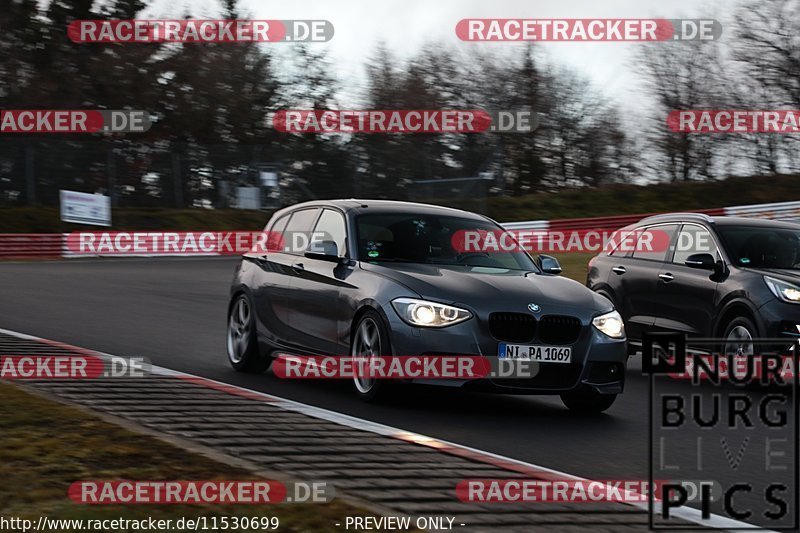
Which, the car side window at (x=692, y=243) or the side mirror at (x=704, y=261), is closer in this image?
the side mirror at (x=704, y=261)

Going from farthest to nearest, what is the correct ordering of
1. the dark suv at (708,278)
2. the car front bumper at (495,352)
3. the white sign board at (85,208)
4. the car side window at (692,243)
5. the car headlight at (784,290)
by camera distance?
the white sign board at (85,208) → the car side window at (692,243) → the dark suv at (708,278) → the car headlight at (784,290) → the car front bumper at (495,352)

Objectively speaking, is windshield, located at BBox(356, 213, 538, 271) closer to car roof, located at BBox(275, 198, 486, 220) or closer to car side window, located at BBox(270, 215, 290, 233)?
car roof, located at BBox(275, 198, 486, 220)

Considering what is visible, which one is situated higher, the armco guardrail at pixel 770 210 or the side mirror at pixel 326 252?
the armco guardrail at pixel 770 210

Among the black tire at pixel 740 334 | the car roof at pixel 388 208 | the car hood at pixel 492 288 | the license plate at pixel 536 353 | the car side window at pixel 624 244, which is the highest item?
the car roof at pixel 388 208

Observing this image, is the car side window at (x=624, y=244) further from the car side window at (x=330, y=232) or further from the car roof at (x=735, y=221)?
the car side window at (x=330, y=232)

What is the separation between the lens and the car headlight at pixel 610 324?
9.63 metres

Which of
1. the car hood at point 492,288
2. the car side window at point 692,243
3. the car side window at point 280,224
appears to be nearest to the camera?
the car hood at point 492,288

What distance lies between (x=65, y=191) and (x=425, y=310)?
98.6 ft

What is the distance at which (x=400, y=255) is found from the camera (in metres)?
10.3

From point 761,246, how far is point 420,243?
12.4 feet

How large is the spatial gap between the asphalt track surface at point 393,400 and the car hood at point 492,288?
28.4 inches

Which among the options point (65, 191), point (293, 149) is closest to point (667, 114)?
point (293, 149)

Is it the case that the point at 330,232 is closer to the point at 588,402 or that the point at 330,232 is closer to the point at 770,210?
the point at 588,402

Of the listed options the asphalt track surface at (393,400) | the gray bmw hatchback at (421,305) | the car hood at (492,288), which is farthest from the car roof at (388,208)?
the asphalt track surface at (393,400)
